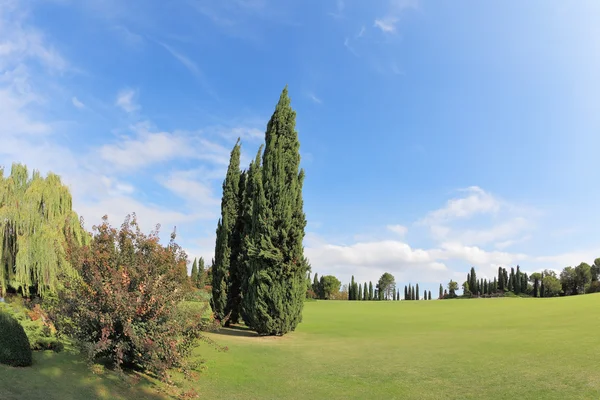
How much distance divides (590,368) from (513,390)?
9.53ft

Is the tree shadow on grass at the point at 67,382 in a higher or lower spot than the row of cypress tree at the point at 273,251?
lower

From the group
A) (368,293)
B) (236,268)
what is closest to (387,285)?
(368,293)

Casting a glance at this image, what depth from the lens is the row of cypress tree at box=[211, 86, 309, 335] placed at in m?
18.6

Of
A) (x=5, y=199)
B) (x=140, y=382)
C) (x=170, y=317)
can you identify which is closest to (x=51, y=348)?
(x=140, y=382)

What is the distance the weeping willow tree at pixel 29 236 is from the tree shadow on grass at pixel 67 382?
10.9 metres

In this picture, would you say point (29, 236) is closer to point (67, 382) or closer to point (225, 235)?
point (225, 235)

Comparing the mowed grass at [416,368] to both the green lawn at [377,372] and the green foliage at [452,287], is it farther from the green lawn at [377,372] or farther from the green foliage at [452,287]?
the green foliage at [452,287]

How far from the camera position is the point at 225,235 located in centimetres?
2345

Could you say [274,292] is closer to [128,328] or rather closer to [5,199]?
[128,328]

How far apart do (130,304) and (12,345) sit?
8.23 feet

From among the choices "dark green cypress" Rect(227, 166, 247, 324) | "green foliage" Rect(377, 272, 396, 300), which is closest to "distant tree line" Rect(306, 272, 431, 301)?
"green foliage" Rect(377, 272, 396, 300)

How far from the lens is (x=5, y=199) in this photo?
20.1 metres

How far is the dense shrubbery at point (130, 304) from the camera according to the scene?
936 centimetres

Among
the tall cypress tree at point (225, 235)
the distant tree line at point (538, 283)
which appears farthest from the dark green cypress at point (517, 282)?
the tall cypress tree at point (225, 235)
